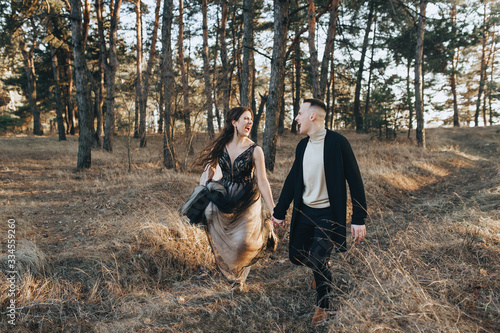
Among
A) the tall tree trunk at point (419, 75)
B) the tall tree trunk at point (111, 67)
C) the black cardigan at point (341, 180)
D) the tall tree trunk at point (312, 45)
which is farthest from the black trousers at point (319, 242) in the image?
the tall tree trunk at point (419, 75)

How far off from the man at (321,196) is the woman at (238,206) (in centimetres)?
63

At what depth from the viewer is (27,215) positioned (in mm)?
6359

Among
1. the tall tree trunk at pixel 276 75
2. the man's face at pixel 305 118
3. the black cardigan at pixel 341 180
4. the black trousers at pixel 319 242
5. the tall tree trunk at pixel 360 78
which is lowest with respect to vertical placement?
the black trousers at pixel 319 242

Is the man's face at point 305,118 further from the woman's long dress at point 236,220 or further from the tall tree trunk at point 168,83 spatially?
the tall tree trunk at point 168,83

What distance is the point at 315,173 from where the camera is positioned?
10.2 feet

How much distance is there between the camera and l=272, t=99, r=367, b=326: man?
2.97 meters

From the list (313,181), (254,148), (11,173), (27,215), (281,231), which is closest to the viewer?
(313,181)

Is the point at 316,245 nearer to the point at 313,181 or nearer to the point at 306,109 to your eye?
the point at 313,181

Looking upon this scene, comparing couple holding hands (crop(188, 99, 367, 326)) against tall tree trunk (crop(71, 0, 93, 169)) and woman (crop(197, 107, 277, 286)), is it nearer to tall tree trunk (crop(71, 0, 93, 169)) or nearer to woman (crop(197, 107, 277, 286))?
woman (crop(197, 107, 277, 286))

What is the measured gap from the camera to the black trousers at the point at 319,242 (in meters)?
2.96

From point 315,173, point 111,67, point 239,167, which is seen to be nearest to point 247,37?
point 239,167

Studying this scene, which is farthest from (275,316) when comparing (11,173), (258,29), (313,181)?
(258,29)

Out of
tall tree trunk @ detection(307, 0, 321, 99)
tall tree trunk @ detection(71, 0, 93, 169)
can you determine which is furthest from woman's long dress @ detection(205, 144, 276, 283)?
tall tree trunk @ detection(307, 0, 321, 99)

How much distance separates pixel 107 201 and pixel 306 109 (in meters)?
6.11
